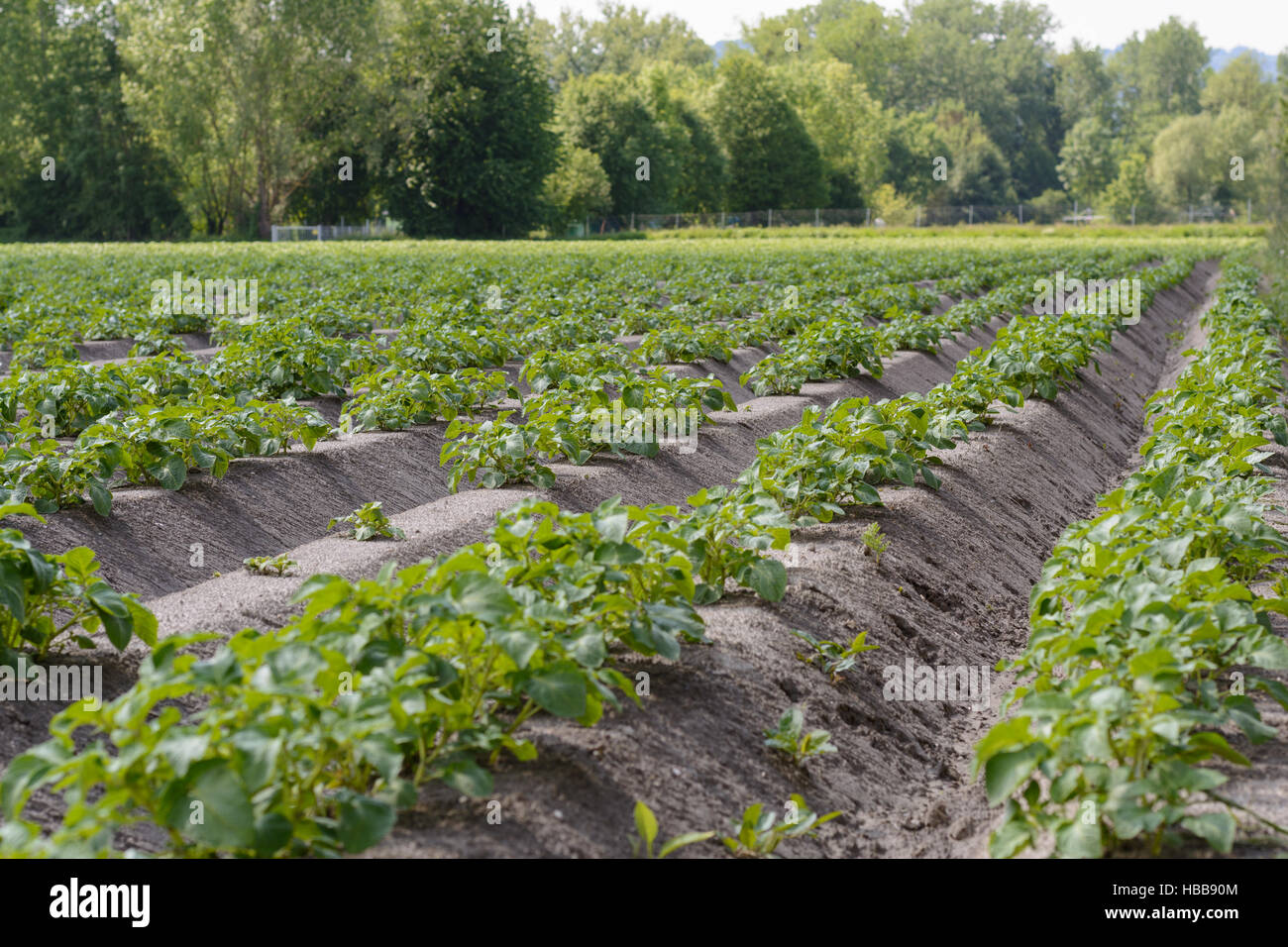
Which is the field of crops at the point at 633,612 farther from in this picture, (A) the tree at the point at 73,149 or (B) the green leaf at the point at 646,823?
(A) the tree at the point at 73,149

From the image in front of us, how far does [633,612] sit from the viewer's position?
13.4ft

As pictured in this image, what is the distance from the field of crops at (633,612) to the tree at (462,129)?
47342mm

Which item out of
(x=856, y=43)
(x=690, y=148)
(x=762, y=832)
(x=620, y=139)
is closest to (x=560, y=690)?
(x=762, y=832)

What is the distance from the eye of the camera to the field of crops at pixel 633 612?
3.04 meters

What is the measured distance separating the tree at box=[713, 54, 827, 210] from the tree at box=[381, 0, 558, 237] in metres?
23.6

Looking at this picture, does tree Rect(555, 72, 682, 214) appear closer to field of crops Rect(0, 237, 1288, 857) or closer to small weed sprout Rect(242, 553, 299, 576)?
field of crops Rect(0, 237, 1288, 857)

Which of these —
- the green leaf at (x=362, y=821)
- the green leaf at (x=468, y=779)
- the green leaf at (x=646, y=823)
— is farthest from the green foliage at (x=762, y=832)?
the green leaf at (x=362, y=821)

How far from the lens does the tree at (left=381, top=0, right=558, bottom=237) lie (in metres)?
56.6

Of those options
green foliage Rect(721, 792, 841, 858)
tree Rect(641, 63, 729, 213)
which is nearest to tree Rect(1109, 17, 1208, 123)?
tree Rect(641, 63, 729, 213)

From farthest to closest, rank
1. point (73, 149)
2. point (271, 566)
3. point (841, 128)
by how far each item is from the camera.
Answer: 1. point (841, 128)
2. point (73, 149)
3. point (271, 566)

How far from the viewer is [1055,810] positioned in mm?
→ 3639

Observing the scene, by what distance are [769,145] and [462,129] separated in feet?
93.0

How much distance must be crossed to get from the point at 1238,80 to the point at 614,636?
130 meters

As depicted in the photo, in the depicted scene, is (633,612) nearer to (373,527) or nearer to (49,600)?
(49,600)
